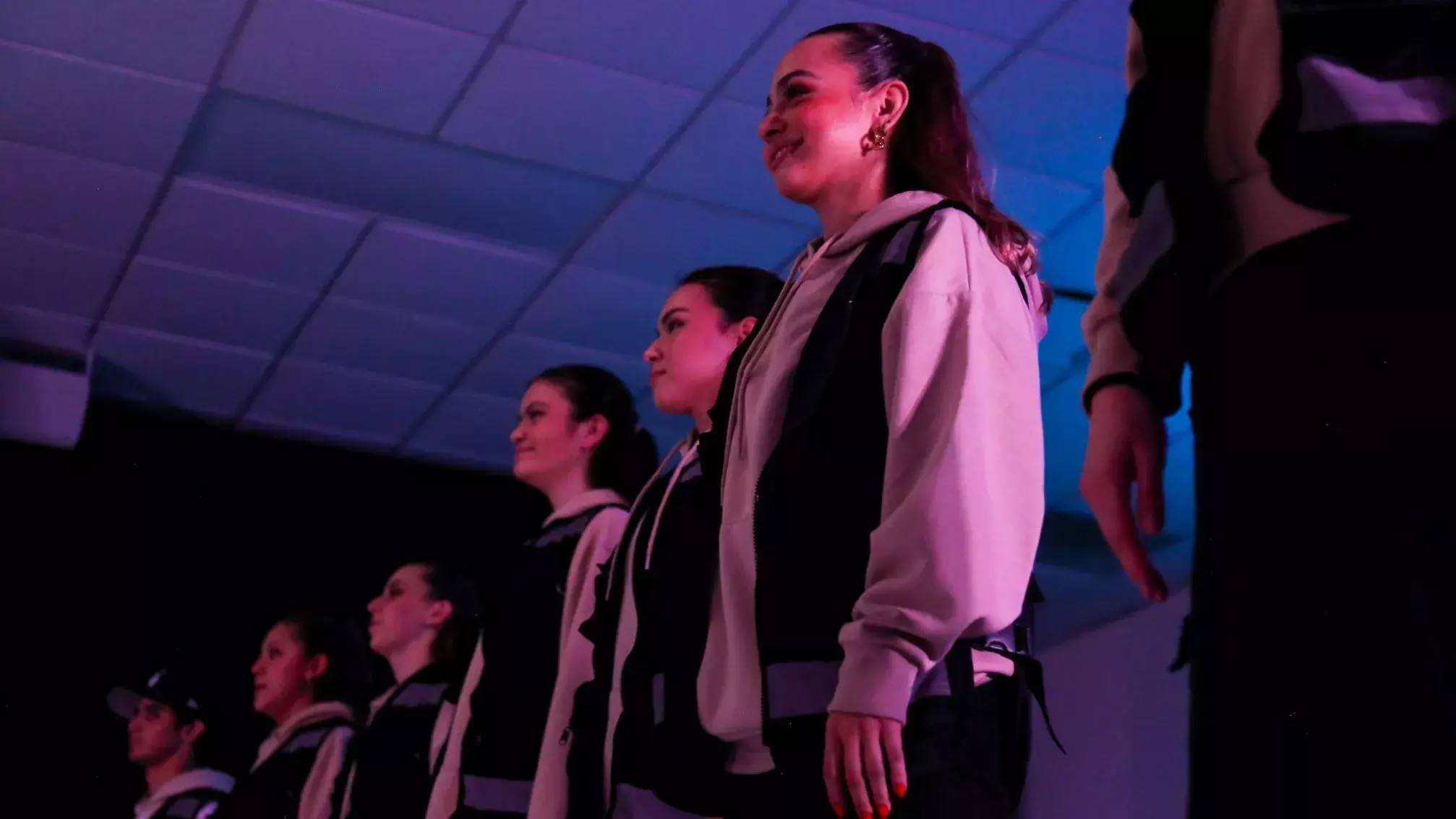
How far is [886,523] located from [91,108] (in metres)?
3.59

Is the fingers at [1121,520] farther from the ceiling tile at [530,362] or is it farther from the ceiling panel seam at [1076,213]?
the ceiling tile at [530,362]

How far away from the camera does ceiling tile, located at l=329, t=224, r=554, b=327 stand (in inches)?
194

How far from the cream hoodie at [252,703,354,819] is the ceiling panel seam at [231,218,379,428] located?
1.43 metres

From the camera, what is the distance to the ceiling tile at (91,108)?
13.6 ft

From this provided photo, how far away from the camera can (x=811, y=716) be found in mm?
1390

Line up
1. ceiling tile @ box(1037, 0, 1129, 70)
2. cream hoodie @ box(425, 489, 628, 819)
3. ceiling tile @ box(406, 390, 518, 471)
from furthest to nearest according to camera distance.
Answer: ceiling tile @ box(406, 390, 518, 471)
ceiling tile @ box(1037, 0, 1129, 70)
cream hoodie @ box(425, 489, 628, 819)

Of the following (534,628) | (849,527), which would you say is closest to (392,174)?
(534,628)

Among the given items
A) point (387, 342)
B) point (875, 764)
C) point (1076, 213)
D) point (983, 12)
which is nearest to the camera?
point (875, 764)

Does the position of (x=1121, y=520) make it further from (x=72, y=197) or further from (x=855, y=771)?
(x=72, y=197)

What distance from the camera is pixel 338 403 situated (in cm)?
608

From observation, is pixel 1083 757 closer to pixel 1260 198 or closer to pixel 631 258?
pixel 631 258

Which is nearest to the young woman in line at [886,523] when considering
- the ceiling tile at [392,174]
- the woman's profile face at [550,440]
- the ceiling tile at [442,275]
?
the woman's profile face at [550,440]

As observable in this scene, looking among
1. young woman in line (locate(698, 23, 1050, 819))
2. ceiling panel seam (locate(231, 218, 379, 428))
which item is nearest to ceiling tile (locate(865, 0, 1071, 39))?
ceiling panel seam (locate(231, 218, 379, 428))

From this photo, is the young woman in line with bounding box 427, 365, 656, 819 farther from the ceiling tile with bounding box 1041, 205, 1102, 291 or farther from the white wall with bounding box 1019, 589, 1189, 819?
the white wall with bounding box 1019, 589, 1189, 819
